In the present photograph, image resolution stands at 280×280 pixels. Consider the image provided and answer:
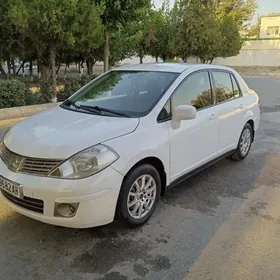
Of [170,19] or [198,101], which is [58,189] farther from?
[170,19]

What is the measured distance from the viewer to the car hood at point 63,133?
272 cm

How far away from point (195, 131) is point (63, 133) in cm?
153

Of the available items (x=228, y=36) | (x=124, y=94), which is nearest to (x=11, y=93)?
(x=124, y=94)

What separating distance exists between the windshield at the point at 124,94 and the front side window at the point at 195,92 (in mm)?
156

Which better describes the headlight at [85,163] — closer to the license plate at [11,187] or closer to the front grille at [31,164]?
the front grille at [31,164]

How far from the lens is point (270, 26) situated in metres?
48.9

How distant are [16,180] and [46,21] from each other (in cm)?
611

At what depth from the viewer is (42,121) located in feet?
10.9

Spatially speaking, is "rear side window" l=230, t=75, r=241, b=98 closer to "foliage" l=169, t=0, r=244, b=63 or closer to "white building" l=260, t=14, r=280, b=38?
"foliage" l=169, t=0, r=244, b=63

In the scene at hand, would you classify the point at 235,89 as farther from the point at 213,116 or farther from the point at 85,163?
the point at 85,163

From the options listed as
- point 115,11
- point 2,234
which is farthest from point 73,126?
point 115,11

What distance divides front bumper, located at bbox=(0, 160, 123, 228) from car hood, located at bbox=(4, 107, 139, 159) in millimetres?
231

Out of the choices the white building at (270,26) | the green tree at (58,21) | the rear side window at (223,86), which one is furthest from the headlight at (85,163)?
the white building at (270,26)

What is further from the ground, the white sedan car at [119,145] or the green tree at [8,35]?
the green tree at [8,35]
